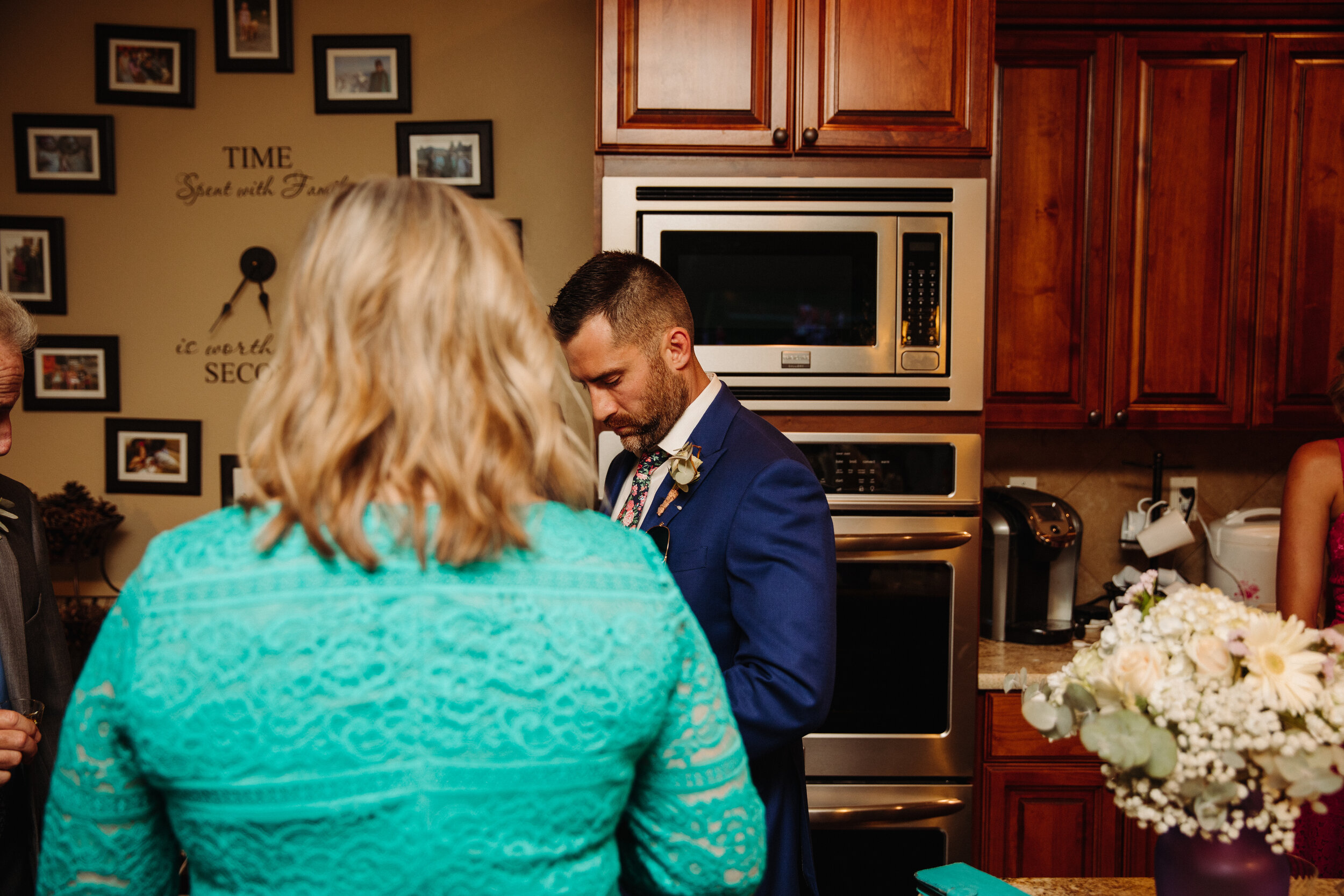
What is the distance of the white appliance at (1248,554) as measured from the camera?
238 cm

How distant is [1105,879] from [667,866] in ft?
2.37

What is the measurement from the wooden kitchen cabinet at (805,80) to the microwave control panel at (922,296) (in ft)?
0.64

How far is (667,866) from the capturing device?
76cm

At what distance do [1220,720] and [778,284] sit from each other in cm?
141

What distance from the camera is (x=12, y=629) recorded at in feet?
4.49

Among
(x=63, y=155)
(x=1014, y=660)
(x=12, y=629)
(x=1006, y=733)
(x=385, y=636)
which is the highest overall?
(x=63, y=155)

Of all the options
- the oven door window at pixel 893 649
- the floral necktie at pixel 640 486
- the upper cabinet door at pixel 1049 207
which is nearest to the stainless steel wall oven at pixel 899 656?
the oven door window at pixel 893 649

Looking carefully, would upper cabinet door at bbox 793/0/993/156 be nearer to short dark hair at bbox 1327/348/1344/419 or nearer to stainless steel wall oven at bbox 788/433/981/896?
stainless steel wall oven at bbox 788/433/981/896

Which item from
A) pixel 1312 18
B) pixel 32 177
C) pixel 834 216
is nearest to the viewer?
pixel 834 216

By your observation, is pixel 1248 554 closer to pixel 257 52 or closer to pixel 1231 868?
pixel 1231 868

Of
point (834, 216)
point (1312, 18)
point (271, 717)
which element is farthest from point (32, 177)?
point (1312, 18)

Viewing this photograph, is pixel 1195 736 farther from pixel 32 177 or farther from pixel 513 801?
pixel 32 177

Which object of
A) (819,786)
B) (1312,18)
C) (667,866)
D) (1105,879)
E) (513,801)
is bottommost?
(819,786)

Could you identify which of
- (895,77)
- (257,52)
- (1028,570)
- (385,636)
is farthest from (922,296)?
(257,52)
